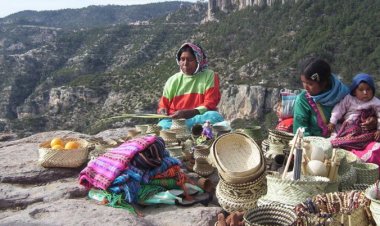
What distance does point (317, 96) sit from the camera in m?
4.23

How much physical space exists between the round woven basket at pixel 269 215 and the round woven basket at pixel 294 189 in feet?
0.56

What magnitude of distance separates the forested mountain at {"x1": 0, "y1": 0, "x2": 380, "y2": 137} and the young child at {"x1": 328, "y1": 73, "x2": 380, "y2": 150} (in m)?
34.8

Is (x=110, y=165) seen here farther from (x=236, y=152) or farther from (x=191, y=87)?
(x=191, y=87)

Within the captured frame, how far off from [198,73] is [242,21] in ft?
217

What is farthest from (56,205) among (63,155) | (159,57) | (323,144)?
(159,57)

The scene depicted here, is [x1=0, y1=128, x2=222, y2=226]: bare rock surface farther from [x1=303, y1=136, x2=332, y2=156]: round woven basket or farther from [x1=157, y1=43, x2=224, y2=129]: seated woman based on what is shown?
[x1=157, y1=43, x2=224, y2=129]: seated woman

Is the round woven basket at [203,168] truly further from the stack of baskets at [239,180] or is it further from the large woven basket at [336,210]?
the large woven basket at [336,210]

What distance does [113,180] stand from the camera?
10.9 feet

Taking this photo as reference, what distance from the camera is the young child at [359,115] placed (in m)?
3.96

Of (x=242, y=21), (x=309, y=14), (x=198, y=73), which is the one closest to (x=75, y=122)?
(x=242, y=21)

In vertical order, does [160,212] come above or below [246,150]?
below

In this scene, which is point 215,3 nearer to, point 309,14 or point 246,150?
point 309,14

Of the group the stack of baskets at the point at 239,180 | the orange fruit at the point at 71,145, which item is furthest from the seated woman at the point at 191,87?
the stack of baskets at the point at 239,180

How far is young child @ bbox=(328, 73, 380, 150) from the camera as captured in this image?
396 cm
